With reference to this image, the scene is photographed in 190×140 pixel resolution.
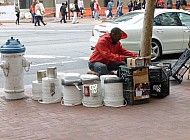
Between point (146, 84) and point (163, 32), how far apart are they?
5.60 m

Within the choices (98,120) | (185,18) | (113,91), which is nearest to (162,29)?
(185,18)

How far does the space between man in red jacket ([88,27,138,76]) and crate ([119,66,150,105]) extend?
73cm

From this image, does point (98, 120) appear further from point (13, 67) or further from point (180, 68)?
point (180, 68)

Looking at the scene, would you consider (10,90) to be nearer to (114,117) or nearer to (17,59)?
(17,59)

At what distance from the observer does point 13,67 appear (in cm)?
789

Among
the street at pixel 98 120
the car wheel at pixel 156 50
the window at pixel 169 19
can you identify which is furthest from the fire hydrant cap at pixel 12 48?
the window at pixel 169 19

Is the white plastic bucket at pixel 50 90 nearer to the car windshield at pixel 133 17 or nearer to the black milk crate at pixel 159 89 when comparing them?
the black milk crate at pixel 159 89

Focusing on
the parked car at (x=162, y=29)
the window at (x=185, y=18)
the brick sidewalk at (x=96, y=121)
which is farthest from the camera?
the window at (x=185, y=18)

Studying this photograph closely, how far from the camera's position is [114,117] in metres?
6.63

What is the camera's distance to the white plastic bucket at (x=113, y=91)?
24.0ft

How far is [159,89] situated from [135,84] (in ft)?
2.61

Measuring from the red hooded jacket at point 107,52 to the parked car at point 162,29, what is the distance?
12.7 feet

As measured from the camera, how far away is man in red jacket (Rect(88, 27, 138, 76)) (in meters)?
8.12

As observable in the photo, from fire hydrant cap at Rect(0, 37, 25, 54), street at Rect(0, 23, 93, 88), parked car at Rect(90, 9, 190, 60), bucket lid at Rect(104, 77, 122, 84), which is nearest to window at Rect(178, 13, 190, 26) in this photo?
parked car at Rect(90, 9, 190, 60)
